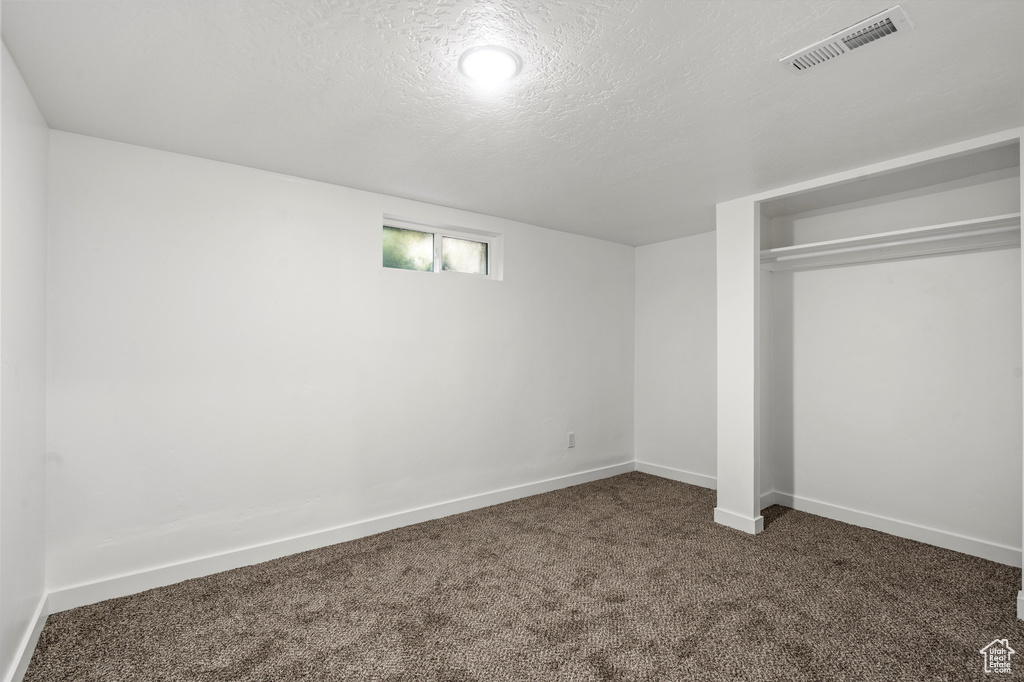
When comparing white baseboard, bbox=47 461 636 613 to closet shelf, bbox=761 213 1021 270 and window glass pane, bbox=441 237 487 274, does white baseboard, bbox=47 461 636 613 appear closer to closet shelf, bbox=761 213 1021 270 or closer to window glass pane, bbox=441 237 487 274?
window glass pane, bbox=441 237 487 274

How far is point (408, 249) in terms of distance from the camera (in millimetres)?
3982

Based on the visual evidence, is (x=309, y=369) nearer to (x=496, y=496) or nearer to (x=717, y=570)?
(x=496, y=496)

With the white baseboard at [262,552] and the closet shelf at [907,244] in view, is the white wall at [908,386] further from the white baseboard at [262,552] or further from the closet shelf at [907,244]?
the white baseboard at [262,552]

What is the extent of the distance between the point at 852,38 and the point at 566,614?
275 centimetres

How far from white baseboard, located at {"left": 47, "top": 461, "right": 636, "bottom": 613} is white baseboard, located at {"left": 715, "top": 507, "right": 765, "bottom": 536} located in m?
1.49

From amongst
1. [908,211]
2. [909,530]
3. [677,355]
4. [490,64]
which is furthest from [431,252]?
[909,530]

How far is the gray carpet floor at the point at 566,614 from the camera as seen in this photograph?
210cm

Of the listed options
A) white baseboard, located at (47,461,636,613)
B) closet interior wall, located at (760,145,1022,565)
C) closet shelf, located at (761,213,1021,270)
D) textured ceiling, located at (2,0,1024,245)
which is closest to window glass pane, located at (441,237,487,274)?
textured ceiling, located at (2,0,1024,245)

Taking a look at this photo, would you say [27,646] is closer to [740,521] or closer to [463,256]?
[463,256]

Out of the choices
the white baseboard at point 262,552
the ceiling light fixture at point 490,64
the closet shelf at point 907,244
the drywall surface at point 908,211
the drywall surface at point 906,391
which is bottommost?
the white baseboard at point 262,552

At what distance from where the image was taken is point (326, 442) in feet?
11.3

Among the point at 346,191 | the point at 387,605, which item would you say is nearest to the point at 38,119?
the point at 346,191

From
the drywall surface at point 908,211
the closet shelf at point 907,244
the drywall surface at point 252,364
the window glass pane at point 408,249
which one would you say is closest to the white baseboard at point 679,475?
the drywall surface at point 252,364

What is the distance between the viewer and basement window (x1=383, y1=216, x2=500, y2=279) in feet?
12.8
